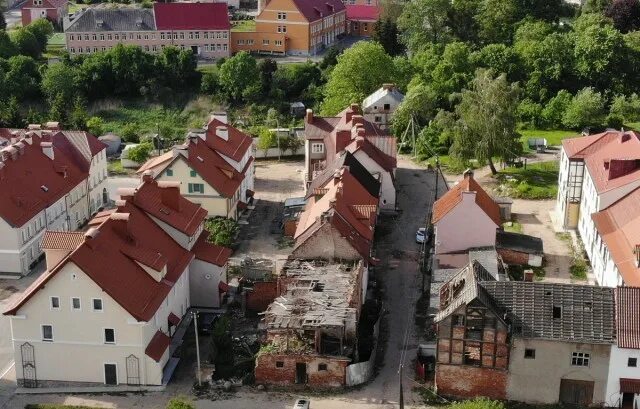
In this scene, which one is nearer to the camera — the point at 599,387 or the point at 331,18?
the point at 599,387

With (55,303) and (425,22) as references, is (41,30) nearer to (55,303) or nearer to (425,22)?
(425,22)

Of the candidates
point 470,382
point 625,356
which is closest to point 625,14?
point 625,356

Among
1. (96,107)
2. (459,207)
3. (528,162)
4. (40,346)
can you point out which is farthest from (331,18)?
(40,346)

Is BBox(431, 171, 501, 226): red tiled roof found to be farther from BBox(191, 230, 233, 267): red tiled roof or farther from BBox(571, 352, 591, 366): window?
BBox(571, 352, 591, 366): window

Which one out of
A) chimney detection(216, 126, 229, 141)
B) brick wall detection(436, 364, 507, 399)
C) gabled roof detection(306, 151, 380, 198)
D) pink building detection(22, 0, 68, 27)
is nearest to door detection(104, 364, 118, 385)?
brick wall detection(436, 364, 507, 399)

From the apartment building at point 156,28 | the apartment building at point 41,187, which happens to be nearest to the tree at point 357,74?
the apartment building at point 156,28

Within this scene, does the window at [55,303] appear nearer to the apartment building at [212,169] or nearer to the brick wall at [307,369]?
the brick wall at [307,369]

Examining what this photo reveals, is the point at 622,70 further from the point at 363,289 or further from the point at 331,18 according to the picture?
the point at 363,289
